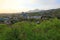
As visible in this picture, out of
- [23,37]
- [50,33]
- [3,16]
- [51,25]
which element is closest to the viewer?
[23,37]

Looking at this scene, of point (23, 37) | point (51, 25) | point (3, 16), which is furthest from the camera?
point (3, 16)

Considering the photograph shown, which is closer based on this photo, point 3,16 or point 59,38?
point 59,38

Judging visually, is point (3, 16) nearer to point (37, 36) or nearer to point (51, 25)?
point (51, 25)

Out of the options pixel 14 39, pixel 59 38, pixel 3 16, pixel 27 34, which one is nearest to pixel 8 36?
pixel 14 39

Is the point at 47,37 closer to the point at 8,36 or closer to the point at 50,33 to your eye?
the point at 50,33

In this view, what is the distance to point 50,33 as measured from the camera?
11.1 m

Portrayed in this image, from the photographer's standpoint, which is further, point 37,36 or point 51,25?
point 51,25

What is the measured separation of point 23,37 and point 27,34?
602 mm

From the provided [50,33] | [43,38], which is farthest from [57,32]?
[43,38]

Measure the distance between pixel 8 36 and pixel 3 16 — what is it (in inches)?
680

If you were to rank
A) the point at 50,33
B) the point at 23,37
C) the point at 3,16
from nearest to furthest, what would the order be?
the point at 23,37 → the point at 50,33 → the point at 3,16

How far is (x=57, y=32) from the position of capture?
11516 millimetres

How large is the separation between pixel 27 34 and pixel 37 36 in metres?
0.68

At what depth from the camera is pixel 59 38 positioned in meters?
10.7
